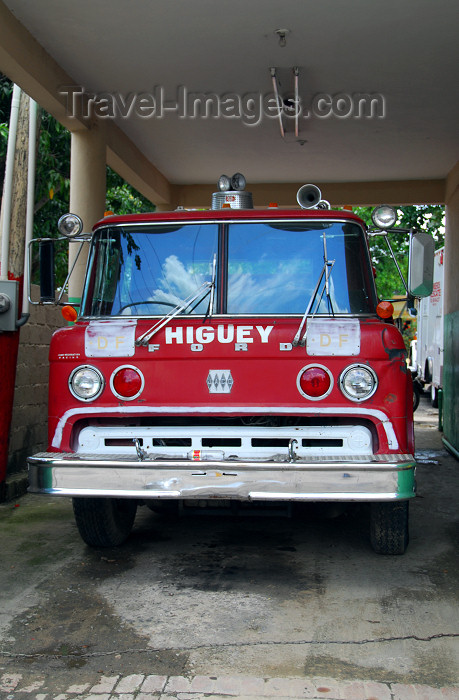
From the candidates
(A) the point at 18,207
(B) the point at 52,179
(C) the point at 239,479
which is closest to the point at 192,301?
(C) the point at 239,479

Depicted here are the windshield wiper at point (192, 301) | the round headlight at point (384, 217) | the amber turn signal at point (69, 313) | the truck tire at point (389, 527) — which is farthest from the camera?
the round headlight at point (384, 217)

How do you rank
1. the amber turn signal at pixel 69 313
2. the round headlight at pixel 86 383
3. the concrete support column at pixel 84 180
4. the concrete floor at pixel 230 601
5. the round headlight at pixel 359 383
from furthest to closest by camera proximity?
the concrete support column at pixel 84 180 < the amber turn signal at pixel 69 313 < the round headlight at pixel 86 383 < the round headlight at pixel 359 383 < the concrete floor at pixel 230 601

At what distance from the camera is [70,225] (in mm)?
5836

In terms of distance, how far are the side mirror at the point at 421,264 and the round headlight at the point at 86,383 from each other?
229cm

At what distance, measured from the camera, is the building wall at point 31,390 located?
7.96m

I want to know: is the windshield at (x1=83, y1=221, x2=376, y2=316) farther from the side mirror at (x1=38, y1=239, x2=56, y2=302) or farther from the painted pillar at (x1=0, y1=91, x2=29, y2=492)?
the painted pillar at (x1=0, y1=91, x2=29, y2=492)

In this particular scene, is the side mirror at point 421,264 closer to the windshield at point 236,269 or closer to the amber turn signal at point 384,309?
the windshield at point 236,269

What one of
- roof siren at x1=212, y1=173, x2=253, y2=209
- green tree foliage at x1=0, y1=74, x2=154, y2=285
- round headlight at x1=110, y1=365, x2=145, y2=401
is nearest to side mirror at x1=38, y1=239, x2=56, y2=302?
round headlight at x1=110, y1=365, x2=145, y2=401

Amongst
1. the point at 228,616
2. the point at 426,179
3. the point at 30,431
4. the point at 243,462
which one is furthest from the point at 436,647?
the point at 426,179

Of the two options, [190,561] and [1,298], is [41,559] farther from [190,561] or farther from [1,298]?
[1,298]

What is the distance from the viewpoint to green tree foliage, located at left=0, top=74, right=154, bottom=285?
12609mm

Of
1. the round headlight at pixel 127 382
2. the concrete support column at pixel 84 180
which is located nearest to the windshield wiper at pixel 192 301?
the round headlight at pixel 127 382

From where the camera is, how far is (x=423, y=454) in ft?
35.0

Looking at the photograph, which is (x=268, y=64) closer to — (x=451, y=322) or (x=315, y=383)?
(x=315, y=383)
